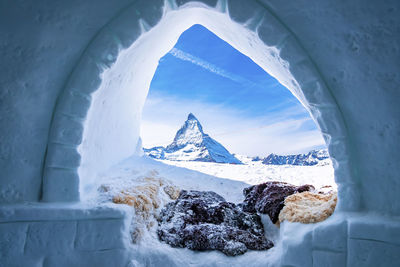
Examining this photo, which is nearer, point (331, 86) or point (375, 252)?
point (375, 252)

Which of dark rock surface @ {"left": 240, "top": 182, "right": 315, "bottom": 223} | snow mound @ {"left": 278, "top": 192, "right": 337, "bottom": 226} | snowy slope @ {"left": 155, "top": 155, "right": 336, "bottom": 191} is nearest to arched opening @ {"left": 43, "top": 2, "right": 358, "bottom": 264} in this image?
snow mound @ {"left": 278, "top": 192, "right": 337, "bottom": 226}

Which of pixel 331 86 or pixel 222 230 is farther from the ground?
pixel 331 86

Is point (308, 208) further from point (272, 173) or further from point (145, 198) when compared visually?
point (272, 173)

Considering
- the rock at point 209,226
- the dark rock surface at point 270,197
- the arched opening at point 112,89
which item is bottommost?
the rock at point 209,226

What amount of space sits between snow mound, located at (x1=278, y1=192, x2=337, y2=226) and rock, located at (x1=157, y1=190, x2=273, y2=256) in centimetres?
40

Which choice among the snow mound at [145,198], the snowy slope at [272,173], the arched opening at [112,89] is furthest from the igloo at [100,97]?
the snowy slope at [272,173]

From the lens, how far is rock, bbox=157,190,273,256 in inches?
98.3

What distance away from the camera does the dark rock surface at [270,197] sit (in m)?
2.92

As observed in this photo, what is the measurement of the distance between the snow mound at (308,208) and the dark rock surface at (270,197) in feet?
0.58

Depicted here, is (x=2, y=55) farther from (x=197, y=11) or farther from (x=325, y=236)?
(x=325, y=236)

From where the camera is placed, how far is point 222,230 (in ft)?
8.67

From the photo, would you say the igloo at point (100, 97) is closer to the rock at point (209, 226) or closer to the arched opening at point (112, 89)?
the arched opening at point (112, 89)

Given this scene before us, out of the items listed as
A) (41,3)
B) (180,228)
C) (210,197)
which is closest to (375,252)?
(180,228)

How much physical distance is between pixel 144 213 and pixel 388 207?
85.9 inches
